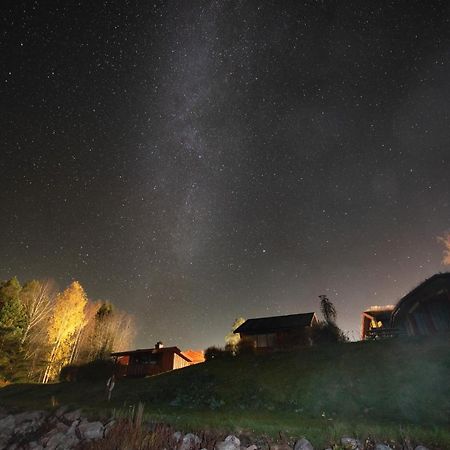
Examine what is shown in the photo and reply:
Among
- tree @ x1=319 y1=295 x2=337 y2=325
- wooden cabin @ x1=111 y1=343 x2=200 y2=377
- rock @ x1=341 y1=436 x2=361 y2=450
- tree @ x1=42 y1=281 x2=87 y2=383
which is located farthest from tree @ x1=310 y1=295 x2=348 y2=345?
tree @ x1=42 y1=281 x2=87 y2=383

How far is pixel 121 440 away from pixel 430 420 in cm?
1195

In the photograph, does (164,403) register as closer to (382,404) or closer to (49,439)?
(49,439)

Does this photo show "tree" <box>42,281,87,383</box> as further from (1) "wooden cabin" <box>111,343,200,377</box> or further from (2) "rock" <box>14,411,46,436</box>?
(2) "rock" <box>14,411,46,436</box>

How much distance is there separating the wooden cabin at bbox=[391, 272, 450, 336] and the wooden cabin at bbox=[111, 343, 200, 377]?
27999mm

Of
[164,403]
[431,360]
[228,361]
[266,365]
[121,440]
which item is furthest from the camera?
[228,361]

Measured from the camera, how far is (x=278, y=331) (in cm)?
3916

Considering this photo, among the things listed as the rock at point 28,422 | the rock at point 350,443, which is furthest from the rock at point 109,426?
the rock at point 350,443

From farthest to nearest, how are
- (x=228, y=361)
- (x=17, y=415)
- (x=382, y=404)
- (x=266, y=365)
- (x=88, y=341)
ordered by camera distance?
(x=88, y=341) < (x=228, y=361) < (x=266, y=365) < (x=17, y=415) < (x=382, y=404)

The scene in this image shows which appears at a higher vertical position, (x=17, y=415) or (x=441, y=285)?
(x=441, y=285)

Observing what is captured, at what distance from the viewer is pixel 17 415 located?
1847 cm

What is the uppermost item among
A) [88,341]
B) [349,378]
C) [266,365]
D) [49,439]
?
[88,341]

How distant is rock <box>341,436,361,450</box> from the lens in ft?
30.7

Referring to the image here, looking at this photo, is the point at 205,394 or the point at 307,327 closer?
the point at 205,394

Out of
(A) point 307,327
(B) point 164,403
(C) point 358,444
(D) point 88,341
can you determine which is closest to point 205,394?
A: (B) point 164,403
